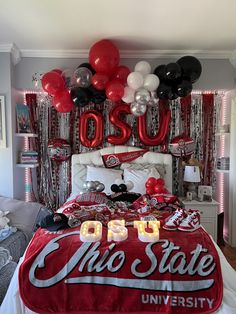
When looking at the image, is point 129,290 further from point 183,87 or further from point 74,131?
point 74,131

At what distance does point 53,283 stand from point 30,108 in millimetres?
2406

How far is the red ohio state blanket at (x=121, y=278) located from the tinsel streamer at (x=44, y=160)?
1.85 m

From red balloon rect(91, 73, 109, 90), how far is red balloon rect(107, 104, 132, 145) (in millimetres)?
473

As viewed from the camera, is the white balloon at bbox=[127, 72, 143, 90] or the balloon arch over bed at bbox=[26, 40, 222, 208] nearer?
the white balloon at bbox=[127, 72, 143, 90]

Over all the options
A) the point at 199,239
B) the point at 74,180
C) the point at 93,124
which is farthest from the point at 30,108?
the point at 199,239

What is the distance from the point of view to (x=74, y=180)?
3119mm

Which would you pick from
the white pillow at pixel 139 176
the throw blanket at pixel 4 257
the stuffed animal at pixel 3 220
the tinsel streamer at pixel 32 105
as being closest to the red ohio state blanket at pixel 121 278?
the throw blanket at pixel 4 257

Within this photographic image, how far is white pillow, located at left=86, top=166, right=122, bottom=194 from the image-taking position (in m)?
2.88

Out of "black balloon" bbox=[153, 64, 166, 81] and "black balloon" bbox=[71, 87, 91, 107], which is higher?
"black balloon" bbox=[153, 64, 166, 81]

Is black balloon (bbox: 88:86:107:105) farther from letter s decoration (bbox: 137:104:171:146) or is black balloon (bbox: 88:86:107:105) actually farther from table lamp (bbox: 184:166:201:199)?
table lamp (bbox: 184:166:201:199)

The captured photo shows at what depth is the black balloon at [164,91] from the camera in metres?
2.73

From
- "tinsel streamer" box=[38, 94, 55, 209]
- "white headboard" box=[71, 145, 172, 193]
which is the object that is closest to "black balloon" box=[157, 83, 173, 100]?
"white headboard" box=[71, 145, 172, 193]

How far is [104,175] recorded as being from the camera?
115 inches

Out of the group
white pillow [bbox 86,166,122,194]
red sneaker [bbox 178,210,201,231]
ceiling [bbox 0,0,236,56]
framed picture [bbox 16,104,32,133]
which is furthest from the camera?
framed picture [bbox 16,104,32,133]
